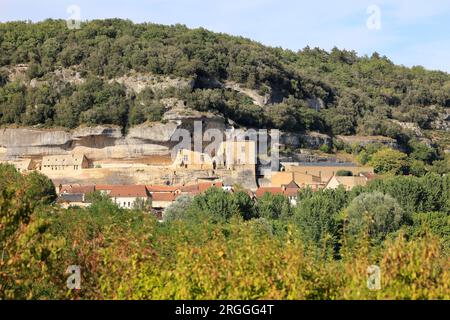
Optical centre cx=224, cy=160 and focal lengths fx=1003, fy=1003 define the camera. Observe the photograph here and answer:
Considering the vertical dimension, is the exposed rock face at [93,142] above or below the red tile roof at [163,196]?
above

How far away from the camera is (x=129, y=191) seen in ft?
226

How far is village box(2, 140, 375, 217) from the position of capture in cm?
7069

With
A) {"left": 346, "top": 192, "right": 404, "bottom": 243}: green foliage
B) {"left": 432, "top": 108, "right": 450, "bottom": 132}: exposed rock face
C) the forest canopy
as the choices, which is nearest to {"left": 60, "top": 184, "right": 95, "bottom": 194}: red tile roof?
the forest canopy

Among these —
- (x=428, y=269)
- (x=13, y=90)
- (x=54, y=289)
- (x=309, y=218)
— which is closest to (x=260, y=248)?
(x=428, y=269)

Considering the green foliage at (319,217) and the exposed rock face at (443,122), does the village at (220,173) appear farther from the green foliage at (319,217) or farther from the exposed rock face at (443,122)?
the exposed rock face at (443,122)

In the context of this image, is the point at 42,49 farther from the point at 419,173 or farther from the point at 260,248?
the point at 260,248

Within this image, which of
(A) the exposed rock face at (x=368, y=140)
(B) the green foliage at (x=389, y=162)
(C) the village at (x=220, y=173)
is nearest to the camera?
(C) the village at (x=220, y=173)

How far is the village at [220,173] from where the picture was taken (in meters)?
70.7

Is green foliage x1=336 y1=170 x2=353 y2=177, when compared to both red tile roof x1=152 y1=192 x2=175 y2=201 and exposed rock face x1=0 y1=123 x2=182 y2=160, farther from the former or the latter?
red tile roof x1=152 y1=192 x2=175 y2=201

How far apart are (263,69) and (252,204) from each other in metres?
38.3

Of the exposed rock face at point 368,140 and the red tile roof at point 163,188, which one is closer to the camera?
the red tile roof at point 163,188

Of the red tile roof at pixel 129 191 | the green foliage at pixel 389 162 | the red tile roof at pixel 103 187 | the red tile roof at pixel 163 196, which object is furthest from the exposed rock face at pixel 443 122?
the red tile roof at pixel 129 191

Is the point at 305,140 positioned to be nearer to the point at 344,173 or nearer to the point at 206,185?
the point at 344,173

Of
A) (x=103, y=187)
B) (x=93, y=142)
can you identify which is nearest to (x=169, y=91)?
(x=93, y=142)
